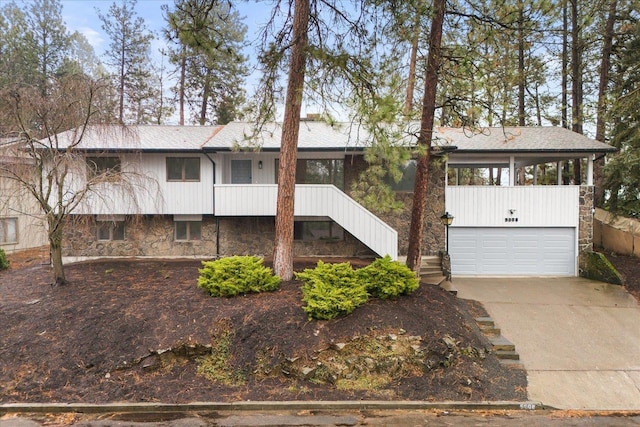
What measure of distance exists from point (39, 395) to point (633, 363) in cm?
1078

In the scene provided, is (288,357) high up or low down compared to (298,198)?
down

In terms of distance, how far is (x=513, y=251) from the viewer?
40.0 feet

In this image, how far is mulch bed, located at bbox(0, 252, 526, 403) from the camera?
5648 millimetres

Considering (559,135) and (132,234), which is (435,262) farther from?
(132,234)

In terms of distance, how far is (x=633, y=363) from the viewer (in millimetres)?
6727

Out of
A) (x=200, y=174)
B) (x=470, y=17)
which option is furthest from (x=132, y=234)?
(x=470, y=17)

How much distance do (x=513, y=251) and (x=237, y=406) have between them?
1083cm

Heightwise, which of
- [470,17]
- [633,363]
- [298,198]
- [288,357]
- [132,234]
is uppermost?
[470,17]

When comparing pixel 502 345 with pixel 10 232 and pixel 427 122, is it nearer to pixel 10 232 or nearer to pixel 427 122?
pixel 427 122

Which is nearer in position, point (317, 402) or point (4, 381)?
point (317, 402)

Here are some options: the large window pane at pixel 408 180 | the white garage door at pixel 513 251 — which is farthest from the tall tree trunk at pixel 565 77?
the large window pane at pixel 408 180

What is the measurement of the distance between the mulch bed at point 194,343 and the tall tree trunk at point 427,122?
1423 mm

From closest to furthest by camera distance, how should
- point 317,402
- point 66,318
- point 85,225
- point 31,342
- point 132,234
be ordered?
point 317,402 < point 31,342 < point 66,318 < point 85,225 < point 132,234

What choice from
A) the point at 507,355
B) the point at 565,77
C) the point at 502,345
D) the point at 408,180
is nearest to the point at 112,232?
the point at 408,180
